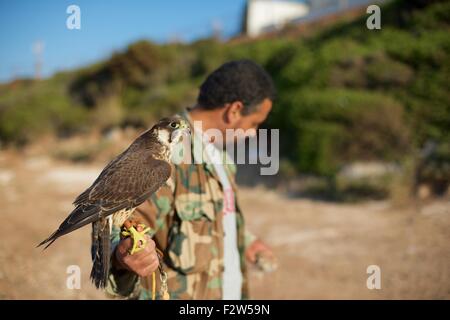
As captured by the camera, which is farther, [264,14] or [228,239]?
[264,14]

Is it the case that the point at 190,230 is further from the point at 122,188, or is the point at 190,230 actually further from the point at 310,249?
the point at 310,249

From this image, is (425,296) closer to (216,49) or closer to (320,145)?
(320,145)

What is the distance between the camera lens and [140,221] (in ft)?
6.49

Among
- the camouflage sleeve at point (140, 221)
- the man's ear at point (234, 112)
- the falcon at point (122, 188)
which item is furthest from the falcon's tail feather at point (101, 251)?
the man's ear at point (234, 112)

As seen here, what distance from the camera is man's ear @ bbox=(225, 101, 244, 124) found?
2578 mm

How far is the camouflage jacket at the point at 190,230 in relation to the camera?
2311mm

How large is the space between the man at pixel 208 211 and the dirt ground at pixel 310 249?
1.82ft

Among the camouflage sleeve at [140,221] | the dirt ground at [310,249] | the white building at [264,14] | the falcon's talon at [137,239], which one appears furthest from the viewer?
the white building at [264,14]

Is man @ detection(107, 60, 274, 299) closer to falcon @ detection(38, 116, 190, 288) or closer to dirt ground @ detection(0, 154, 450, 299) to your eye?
falcon @ detection(38, 116, 190, 288)

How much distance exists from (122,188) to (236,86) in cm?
113

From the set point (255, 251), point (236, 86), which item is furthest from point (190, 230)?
point (236, 86)

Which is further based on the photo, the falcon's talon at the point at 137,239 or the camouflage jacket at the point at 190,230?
the camouflage jacket at the point at 190,230

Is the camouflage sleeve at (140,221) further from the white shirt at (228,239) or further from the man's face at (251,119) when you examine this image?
the man's face at (251,119)

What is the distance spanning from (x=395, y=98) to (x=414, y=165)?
191 centimetres
